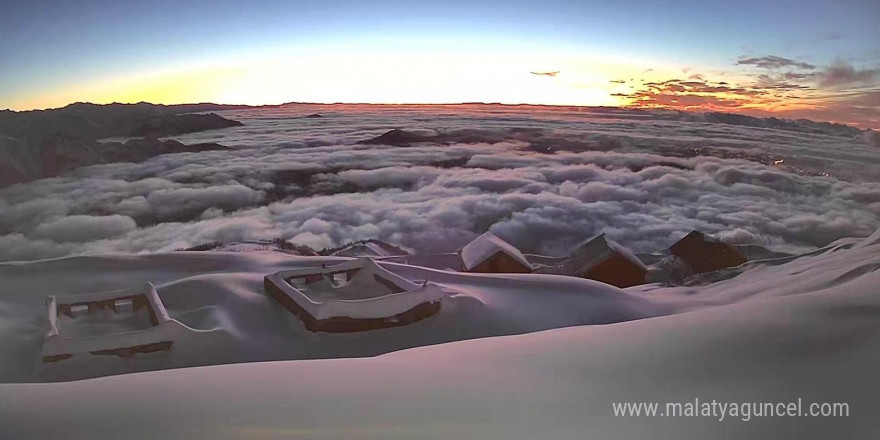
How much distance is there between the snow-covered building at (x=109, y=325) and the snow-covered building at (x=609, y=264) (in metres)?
2.49

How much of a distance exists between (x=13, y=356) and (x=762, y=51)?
488 cm

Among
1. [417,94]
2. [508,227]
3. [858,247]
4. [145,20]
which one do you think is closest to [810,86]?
[858,247]

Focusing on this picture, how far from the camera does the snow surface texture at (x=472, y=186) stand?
12.7 feet

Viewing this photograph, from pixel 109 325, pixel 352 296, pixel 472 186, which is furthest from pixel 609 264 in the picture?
pixel 109 325

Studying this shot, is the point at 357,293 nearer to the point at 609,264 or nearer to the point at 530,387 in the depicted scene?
the point at 530,387

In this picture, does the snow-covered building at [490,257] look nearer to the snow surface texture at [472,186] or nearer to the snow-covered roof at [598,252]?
the snow surface texture at [472,186]

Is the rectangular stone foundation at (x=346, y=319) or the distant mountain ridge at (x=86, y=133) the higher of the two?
the distant mountain ridge at (x=86, y=133)

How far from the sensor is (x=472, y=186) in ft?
14.0

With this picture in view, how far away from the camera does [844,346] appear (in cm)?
253

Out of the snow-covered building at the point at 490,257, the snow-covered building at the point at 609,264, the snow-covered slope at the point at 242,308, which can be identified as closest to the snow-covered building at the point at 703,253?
the snow-covered building at the point at 609,264

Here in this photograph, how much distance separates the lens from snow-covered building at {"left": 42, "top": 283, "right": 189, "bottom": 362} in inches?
108

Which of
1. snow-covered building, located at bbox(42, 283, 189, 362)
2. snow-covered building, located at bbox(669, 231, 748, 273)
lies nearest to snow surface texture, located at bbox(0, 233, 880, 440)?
snow-covered building, located at bbox(42, 283, 189, 362)

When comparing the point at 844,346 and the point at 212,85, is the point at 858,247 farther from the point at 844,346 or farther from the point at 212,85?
the point at 212,85

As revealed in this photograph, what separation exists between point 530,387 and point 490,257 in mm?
1788
